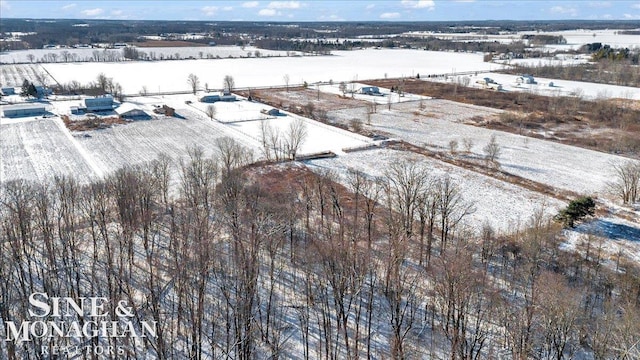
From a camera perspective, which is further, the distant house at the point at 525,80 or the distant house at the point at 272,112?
the distant house at the point at 525,80

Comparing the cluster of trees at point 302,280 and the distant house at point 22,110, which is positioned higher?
the distant house at point 22,110

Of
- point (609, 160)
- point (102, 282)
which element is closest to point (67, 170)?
point (102, 282)

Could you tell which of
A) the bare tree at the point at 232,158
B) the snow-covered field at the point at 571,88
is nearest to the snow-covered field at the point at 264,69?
the snow-covered field at the point at 571,88

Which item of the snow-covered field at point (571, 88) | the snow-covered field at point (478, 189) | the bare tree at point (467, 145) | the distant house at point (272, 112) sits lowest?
the snow-covered field at point (478, 189)

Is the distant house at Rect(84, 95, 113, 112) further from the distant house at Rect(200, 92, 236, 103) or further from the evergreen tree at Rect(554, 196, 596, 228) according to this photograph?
the evergreen tree at Rect(554, 196, 596, 228)

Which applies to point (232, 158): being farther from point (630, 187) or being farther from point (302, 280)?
point (630, 187)

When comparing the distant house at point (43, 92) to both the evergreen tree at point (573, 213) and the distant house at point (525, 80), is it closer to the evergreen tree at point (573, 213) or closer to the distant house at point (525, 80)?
the evergreen tree at point (573, 213)

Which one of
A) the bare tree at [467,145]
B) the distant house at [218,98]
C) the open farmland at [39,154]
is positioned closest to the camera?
the open farmland at [39,154]

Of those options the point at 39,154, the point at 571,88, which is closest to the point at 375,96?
the point at 571,88
